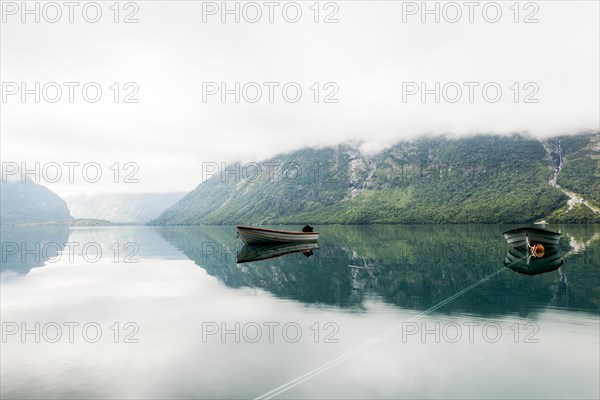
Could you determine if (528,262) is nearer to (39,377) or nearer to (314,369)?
(314,369)

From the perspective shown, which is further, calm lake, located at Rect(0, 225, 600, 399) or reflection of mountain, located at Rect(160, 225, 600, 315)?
reflection of mountain, located at Rect(160, 225, 600, 315)

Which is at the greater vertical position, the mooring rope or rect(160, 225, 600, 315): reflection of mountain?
the mooring rope

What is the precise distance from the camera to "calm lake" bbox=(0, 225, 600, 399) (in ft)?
49.2

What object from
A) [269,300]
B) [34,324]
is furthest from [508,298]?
[34,324]

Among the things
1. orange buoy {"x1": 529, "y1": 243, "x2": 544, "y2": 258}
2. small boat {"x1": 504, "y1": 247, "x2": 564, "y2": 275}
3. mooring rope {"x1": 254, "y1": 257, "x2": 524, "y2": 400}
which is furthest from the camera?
orange buoy {"x1": 529, "y1": 243, "x2": 544, "y2": 258}

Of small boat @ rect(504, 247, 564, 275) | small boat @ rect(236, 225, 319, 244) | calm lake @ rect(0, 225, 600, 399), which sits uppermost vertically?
small boat @ rect(236, 225, 319, 244)

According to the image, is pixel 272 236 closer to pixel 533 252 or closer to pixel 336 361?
pixel 533 252

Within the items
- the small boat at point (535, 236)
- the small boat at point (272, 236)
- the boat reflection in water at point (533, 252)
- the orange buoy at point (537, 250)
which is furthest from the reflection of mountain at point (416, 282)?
the small boat at point (272, 236)

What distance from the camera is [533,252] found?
60219 mm

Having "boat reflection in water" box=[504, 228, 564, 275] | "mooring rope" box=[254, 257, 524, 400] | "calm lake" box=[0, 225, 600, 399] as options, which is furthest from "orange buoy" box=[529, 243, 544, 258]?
"mooring rope" box=[254, 257, 524, 400]

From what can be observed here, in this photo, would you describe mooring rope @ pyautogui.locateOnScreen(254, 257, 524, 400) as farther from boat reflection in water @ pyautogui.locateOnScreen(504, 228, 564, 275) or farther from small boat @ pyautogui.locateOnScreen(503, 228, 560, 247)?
small boat @ pyautogui.locateOnScreen(503, 228, 560, 247)

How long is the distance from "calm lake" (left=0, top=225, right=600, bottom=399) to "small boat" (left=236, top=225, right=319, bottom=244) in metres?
42.8

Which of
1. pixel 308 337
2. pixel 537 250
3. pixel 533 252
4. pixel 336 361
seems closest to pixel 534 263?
pixel 533 252

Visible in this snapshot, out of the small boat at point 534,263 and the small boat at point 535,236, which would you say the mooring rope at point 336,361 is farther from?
the small boat at point 535,236
